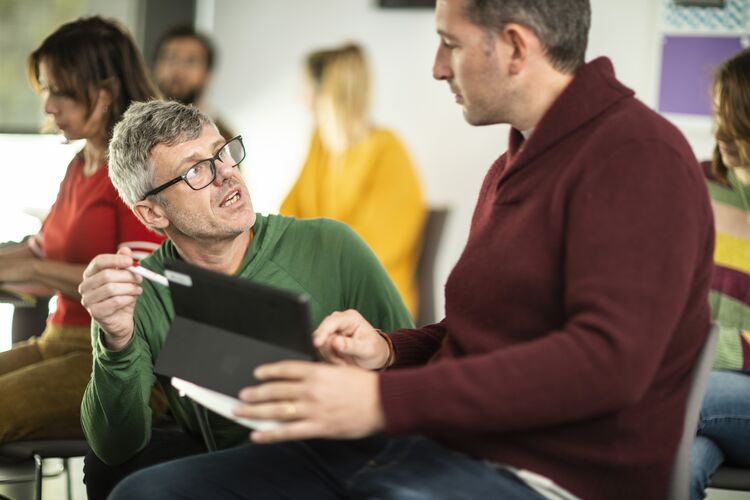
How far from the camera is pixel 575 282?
1191mm

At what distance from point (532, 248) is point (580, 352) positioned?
184 millimetres

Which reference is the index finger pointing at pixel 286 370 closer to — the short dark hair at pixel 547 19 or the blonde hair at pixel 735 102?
the short dark hair at pixel 547 19

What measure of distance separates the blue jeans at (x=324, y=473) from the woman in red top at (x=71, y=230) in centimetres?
81

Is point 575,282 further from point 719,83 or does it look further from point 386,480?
point 719,83

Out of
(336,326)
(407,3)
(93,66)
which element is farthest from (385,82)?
(336,326)

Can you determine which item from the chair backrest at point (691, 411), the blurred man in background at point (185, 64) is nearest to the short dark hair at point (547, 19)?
the chair backrest at point (691, 411)

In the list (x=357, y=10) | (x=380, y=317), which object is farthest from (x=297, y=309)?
(x=357, y=10)

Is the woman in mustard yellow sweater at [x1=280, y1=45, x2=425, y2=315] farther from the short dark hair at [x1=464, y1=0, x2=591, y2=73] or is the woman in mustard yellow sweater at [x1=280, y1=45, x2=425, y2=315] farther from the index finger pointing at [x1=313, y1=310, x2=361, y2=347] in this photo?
the short dark hair at [x1=464, y1=0, x2=591, y2=73]

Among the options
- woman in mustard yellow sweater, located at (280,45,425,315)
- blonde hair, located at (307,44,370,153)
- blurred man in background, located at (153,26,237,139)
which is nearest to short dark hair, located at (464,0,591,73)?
woman in mustard yellow sweater, located at (280,45,425,315)

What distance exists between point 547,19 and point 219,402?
0.68m

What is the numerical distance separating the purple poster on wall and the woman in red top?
8.35 feet

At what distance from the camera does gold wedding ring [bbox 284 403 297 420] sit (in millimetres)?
1200

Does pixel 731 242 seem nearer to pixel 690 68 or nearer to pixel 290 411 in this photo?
pixel 290 411

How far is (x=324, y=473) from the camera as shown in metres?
1.53
